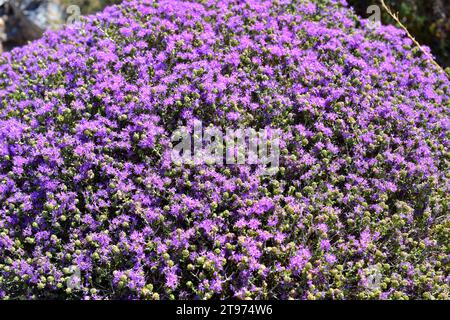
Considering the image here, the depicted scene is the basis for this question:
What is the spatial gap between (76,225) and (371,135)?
2094 millimetres

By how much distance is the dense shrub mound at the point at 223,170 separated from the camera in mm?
3174

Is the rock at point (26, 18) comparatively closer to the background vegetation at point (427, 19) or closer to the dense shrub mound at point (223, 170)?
the dense shrub mound at point (223, 170)

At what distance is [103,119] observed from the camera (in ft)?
11.9

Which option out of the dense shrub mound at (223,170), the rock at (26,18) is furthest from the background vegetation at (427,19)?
the rock at (26,18)

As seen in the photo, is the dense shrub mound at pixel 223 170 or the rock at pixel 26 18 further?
the rock at pixel 26 18

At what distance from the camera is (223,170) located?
11.1 ft

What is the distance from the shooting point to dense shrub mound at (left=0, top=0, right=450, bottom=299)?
3.17 metres

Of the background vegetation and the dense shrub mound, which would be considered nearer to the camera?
the dense shrub mound

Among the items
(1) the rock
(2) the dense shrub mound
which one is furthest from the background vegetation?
(1) the rock

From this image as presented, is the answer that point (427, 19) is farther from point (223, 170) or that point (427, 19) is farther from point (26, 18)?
point (26, 18)

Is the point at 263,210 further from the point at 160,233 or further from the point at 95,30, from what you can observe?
the point at 95,30

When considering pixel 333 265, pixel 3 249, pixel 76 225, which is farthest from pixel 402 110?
pixel 3 249

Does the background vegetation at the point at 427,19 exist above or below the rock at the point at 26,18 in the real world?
above

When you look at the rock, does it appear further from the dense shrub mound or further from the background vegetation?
the background vegetation
